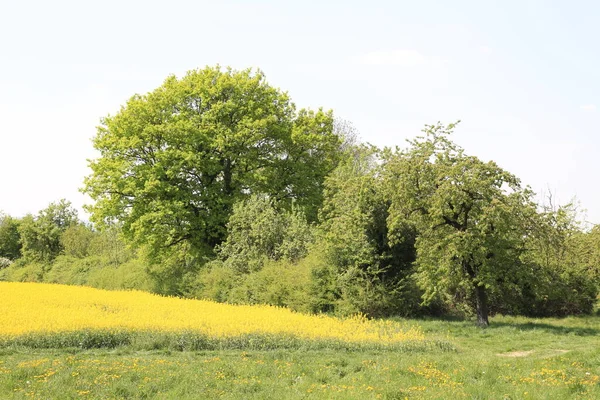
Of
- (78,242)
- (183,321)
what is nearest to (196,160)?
(183,321)

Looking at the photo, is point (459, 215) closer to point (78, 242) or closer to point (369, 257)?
point (369, 257)

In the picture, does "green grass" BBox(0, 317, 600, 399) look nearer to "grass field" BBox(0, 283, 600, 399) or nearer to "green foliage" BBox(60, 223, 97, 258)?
"grass field" BBox(0, 283, 600, 399)

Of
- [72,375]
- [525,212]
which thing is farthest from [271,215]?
[72,375]

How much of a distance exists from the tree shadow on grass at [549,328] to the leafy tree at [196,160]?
15.8 meters

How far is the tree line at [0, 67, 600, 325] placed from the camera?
21.8m

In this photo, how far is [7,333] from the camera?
16344 millimetres

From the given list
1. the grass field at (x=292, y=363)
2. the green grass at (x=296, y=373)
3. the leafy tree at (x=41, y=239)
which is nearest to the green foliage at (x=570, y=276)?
the grass field at (x=292, y=363)

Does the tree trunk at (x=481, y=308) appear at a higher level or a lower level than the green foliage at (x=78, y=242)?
lower

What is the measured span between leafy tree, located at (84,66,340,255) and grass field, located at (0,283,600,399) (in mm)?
14329

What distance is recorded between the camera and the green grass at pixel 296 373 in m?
10.9

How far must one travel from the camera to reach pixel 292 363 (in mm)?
13555

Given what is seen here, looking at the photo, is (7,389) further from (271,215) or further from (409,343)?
(271,215)

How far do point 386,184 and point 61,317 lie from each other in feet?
44.0

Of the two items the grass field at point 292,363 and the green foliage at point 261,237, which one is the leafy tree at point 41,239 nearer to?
the green foliage at point 261,237
